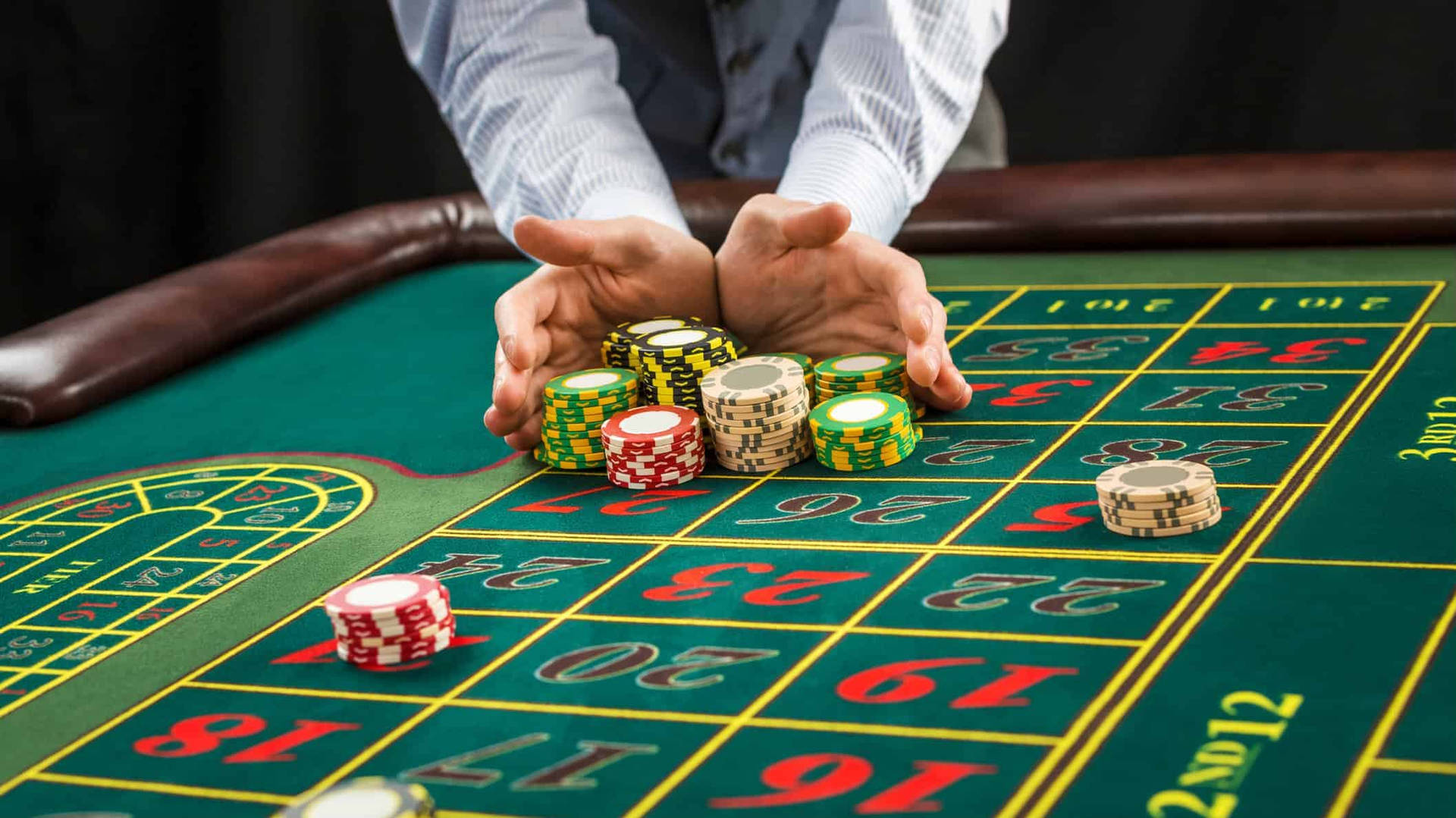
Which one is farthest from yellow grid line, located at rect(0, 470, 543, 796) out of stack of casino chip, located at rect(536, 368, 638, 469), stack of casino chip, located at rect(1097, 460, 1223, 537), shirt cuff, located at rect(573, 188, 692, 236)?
shirt cuff, located at rect(573, 188, 692, 236)

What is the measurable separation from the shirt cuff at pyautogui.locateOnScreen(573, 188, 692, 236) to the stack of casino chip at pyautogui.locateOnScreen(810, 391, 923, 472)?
0.78 m

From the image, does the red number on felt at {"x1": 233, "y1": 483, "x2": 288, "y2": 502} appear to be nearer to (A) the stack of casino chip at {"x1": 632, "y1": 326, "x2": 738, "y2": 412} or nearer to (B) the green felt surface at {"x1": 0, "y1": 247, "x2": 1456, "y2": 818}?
(B) the green felt surface at {"x1": 0, "y1": 247, "x2": 1456, "y2": 818}

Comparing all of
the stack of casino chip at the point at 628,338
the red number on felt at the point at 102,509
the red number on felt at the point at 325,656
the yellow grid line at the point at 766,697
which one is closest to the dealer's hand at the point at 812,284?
the stack of casino chip at the point at 628,338

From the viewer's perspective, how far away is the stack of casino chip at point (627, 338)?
2285 mm

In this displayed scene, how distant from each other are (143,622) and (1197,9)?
4638mm

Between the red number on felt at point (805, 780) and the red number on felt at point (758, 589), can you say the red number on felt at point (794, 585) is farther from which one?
the red number on felt at point (805, 780)

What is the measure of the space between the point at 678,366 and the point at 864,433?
1.15 feet

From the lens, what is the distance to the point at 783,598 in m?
1.57

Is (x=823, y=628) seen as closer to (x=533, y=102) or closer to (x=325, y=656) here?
(x=325, y=656)

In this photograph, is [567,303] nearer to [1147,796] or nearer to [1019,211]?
[1019,211]

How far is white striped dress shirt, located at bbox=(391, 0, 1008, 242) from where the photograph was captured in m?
2.83

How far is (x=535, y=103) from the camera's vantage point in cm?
306

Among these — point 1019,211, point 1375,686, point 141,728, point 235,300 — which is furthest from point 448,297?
point 1375,686

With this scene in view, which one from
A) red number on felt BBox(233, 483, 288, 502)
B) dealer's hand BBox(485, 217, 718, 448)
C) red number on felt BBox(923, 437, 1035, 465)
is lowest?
red number on felt BBox(923, 437, 1035, 465)
